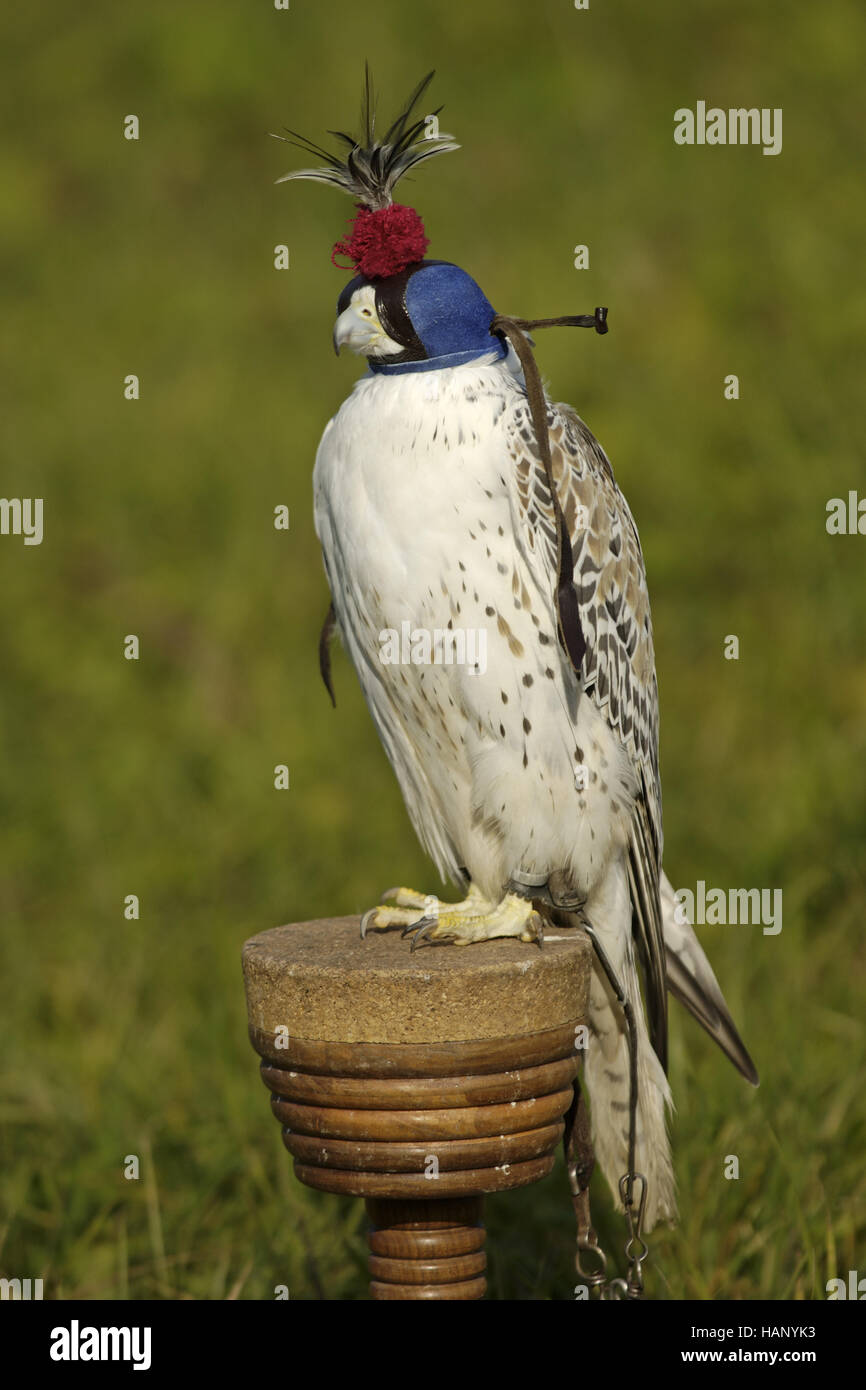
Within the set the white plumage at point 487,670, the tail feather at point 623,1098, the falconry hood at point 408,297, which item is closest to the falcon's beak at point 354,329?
the falconry hood at point 408,297

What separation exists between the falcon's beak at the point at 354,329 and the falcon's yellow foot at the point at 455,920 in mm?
1202

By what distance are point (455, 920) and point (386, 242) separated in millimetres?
1448

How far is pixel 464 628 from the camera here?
311 cm

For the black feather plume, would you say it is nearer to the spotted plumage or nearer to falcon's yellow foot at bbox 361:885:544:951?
the spotted plumage

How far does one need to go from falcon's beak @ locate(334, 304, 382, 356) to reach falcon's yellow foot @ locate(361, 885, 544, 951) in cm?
120

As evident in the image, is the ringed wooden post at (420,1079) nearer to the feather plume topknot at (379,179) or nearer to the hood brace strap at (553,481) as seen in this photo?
the hood brace strap at (553,481)

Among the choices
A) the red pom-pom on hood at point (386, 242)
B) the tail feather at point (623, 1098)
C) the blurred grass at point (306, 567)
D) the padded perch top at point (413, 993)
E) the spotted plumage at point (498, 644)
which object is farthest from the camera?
the blurred grass at point (306, 567)

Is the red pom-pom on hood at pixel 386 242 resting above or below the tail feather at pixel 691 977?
above

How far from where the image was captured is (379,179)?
10.0 ft

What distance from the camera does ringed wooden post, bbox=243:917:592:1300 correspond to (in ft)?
8.75

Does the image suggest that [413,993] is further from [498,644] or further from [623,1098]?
[623,1098]

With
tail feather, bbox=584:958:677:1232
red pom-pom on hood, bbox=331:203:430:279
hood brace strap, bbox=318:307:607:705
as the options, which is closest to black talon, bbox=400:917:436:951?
tail feather, bbox=584:958:677:1232

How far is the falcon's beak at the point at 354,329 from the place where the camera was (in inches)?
116

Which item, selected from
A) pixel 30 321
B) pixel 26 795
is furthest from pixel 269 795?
pixel 30 321
